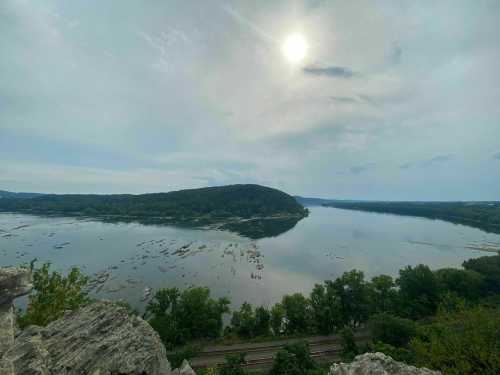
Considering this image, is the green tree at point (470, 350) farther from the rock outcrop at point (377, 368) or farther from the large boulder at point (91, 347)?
Answer: the large boulder at point (91, 347)

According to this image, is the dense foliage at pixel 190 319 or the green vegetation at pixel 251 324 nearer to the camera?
the dense foliage at pixel 190 319

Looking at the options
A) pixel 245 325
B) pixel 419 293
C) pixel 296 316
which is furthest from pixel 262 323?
pixel 419 293

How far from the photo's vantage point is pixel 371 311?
130 feet

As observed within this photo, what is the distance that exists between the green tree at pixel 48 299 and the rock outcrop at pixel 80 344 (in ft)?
26.5

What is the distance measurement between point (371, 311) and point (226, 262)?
54.3m

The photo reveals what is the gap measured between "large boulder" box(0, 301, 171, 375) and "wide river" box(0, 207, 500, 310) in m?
39.1

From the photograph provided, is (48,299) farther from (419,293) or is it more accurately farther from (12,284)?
(419,293)

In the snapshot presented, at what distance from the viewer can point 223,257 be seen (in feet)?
293

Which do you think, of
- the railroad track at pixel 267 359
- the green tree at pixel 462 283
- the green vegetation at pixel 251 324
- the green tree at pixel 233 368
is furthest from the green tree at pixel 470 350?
the green tree at pixel 462 283

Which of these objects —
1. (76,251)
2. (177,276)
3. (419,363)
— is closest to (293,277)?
(177,276)

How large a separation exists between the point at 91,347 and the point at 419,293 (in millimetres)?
53273

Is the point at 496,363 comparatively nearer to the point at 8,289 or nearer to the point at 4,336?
the point at 4,336

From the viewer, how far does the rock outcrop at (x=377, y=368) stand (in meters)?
9.45

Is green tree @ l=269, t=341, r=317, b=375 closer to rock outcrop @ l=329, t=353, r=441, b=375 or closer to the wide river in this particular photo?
rock outcrop @ l=329, t=353, r=441, b=375
